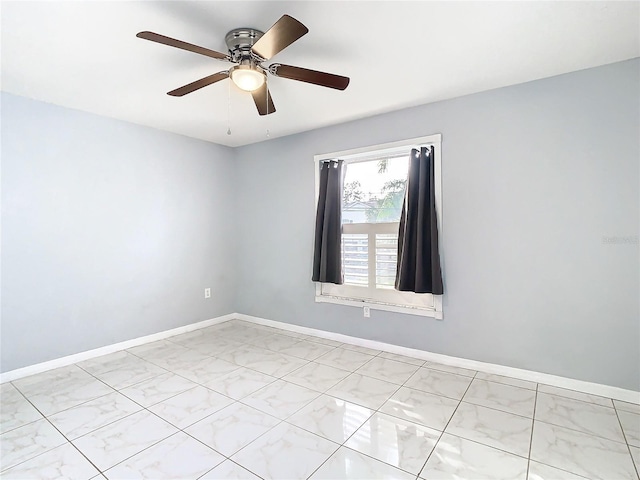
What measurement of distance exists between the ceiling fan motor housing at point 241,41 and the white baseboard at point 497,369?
2778mm

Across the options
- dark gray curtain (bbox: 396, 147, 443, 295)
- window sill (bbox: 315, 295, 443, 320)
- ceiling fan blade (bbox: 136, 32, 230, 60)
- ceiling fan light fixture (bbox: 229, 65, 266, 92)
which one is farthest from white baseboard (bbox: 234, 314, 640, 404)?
ceiling fan blade (bbox: 136, 32, 230, 60)

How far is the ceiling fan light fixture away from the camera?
6.43ft

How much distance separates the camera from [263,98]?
7.61 feet

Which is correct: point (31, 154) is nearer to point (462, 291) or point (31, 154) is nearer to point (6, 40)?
point (6, 40)

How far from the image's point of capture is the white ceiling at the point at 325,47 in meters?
1.75

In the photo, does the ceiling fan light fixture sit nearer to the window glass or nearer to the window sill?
the window glass

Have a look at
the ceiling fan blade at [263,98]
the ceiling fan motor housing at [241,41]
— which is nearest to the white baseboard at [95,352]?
the ceiling fan blade at [263,98]

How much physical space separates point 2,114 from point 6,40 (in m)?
1.00

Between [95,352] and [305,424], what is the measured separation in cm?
242

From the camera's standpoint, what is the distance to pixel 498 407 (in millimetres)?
2195

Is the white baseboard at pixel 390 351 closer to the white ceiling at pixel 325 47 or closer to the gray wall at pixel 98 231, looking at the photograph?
the gray wall at pixel 98 231

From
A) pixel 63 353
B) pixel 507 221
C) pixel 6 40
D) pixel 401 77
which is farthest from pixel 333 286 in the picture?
pixel 6 40

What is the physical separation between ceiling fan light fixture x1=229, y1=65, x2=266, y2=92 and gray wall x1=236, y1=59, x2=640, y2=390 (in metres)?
0.96

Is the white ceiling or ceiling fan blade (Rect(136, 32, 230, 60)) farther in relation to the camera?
the white ceiling
